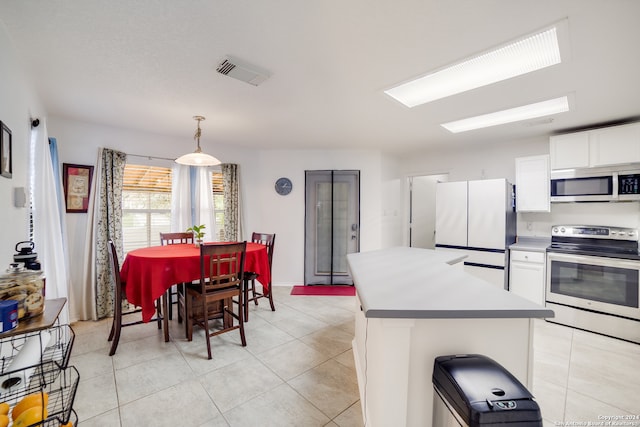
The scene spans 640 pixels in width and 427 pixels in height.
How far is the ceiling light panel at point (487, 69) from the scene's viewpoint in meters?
1.76

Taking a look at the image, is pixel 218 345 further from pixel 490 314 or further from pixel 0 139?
pixel 490 314

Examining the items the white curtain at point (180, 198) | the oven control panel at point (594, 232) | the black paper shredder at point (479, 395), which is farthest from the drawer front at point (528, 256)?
the white curtain at point (180, 198)

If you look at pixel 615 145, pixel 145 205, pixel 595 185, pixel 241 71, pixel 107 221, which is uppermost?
pixel 241 71

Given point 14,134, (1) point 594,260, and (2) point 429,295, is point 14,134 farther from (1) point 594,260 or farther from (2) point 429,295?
(1) point 594,260

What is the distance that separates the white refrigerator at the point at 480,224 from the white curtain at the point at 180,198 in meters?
3.75

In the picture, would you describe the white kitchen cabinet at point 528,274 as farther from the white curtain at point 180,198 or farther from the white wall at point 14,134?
the white wall at point 14,134

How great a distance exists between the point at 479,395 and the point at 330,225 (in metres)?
3.87

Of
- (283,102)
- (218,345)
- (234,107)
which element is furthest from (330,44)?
(218,345)

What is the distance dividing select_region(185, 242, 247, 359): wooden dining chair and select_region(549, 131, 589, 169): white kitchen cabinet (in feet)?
12.6

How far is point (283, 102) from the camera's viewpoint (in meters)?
2.67

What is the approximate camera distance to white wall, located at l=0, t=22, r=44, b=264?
1.56 meters

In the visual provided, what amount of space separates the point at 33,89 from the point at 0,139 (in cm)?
125

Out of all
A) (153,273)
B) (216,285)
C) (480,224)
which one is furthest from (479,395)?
(480,224)

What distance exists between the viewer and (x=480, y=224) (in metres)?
3.68
